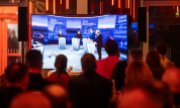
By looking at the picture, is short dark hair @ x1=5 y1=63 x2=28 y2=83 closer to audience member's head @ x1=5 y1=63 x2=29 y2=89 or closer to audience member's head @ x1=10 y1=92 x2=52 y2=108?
audience member's head @ x1=5 y1=63 x2=29 y2=89

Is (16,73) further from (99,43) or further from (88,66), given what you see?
(99,43)

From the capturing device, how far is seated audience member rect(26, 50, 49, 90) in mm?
4906

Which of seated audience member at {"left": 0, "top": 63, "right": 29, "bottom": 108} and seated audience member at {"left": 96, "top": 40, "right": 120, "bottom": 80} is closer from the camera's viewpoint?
seated audience member at {"left": 0, "top": 63, "right": 29, "bottom": 108}

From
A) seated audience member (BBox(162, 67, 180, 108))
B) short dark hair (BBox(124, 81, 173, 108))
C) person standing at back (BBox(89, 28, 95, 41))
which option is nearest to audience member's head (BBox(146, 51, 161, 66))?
person standing at back (BBox(89, 28, 95, 41))

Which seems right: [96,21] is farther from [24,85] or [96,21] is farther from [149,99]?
[149,99]

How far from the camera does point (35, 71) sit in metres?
5.05

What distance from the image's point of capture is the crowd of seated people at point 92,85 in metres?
2.31

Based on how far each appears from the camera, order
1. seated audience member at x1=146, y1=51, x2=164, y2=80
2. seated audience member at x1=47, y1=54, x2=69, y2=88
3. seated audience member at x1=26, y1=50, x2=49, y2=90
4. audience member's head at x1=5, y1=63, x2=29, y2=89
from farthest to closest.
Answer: seated audience member at x1=146, y1=51, x2=164, y2=80 < seated audience member at x1=47, y1=54, x2=69, y2=88 < seated audience member at x1=26, y1=50, x2=49, y2=90 < audience member's head at x1=5, y1=63, x2=29, y2=89

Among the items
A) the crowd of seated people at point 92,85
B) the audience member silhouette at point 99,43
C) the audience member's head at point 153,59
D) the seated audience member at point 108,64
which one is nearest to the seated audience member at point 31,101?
the crowd of seated people at point 92,85

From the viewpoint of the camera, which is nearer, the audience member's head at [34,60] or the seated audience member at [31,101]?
the seated audience member at [31,101]

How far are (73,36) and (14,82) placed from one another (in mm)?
4554

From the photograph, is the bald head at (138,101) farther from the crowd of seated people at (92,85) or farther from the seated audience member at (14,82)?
the seated audience member at (14,82)

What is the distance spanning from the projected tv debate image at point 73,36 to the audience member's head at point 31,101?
638 cm

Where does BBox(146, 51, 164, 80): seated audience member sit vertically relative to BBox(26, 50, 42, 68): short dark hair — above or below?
below
